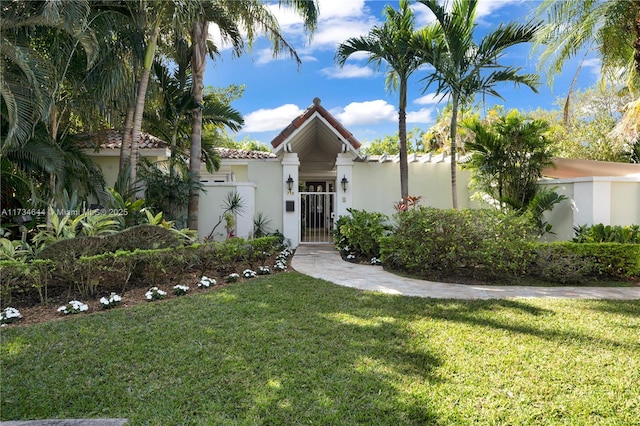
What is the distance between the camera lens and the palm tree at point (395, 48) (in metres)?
10.2

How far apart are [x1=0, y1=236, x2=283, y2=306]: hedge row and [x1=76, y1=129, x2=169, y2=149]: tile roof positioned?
7289 mm

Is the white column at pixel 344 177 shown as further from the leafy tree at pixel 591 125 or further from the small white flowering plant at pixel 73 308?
the leafy tree at pixel 591 125

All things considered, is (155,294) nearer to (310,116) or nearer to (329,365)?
(329,365)

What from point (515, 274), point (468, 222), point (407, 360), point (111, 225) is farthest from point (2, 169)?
point (515, 274)

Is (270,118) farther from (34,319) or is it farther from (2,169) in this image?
(34,319)

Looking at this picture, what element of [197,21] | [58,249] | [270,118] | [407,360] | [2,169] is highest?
[270,118]

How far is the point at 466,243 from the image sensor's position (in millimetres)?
7723

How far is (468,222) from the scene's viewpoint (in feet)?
25.5

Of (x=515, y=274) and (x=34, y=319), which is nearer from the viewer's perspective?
(x=34, y=319)

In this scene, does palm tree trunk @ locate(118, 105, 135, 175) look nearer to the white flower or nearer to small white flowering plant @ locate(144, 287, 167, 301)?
the white flower

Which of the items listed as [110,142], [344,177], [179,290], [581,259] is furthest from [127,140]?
[581,259]

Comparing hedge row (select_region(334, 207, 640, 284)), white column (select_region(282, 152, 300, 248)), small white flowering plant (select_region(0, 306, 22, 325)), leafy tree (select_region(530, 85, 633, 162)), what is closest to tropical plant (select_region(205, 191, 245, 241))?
white column (select_region(282, 152, 300, 248))

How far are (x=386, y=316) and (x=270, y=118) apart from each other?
28323 millimetres

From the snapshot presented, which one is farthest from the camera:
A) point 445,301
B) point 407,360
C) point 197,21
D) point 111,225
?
point 197,21
